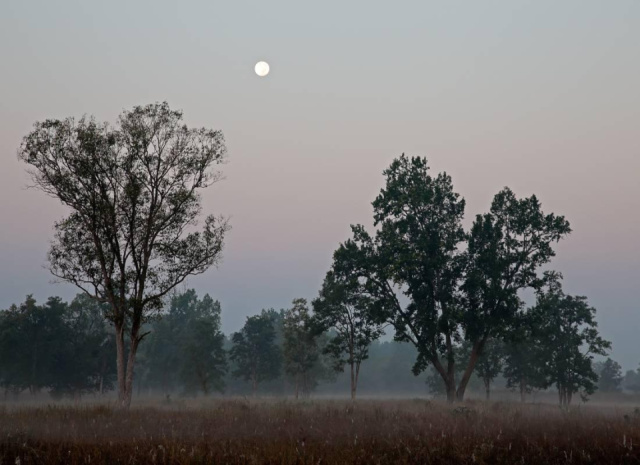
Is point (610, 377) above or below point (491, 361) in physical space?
below

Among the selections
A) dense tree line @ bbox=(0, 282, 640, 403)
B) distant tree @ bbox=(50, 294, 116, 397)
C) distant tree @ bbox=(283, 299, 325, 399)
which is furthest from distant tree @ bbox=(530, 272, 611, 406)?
distant tree @ bbox=(50, 294, 116, 397)

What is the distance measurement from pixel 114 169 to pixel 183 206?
4.38m

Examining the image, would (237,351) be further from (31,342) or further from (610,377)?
(610,377)

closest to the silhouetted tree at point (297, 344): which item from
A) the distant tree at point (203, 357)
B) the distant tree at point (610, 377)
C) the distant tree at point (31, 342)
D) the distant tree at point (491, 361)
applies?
the distant tree at point (203, 357)

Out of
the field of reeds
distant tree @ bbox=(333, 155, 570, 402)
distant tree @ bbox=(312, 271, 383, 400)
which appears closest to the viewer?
the field of reeds

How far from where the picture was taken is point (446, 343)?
1527 inches

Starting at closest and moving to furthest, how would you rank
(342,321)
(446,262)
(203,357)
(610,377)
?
(446,262)
(342,321)
(203,357)
(610,377)

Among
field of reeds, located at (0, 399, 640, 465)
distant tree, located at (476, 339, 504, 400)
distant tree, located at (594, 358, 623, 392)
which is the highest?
field of reeds, located at (0, 399, 640, 465)

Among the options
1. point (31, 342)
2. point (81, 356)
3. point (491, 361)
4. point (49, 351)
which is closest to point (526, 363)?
point (491, 361)

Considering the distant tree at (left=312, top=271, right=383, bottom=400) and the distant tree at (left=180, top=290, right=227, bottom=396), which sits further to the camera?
the distant tree at (left=180, top=290, right=227, bottom=396)

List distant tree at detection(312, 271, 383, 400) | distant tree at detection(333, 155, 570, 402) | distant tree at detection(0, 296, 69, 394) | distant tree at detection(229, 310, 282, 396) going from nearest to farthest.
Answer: distant tree at detection(333, 155, 570, 402) < distant tree at detection(312, 271, 383, 400) < distant tree at detection(0, 296, 69, 394) < distant tree at detection(229, 310, 282, 396)

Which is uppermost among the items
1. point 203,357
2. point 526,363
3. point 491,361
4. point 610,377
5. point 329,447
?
→ point 329,447

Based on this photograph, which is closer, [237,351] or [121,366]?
[121,366]

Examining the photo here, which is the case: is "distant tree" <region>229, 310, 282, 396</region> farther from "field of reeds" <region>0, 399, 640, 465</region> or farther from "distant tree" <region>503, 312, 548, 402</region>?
"field of reeds" <region>0, 399, 640, 465</region>
